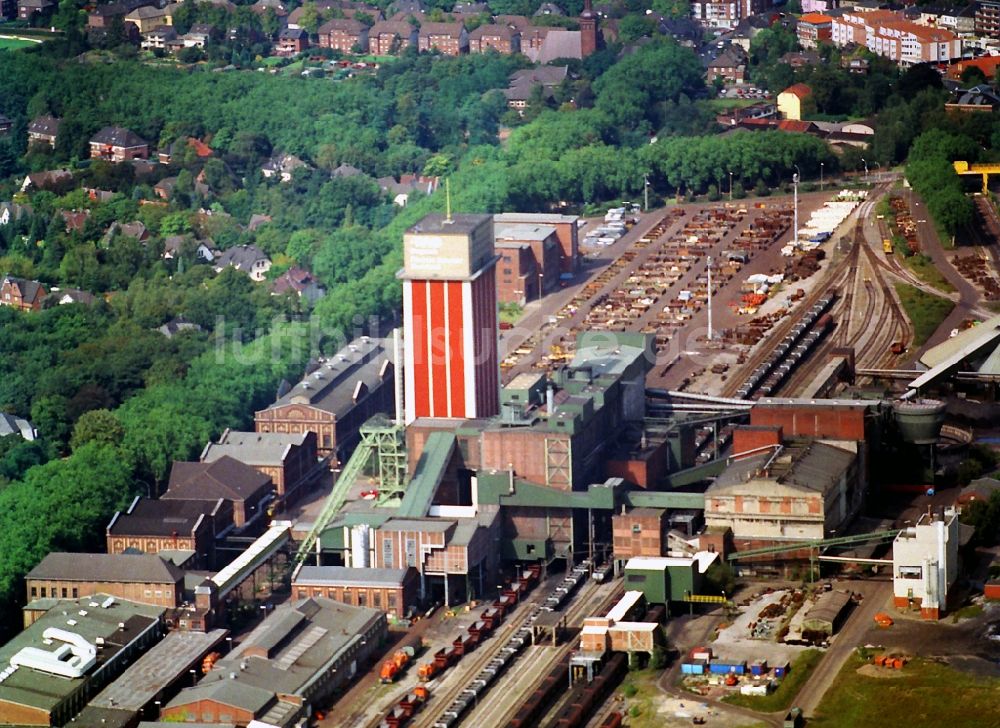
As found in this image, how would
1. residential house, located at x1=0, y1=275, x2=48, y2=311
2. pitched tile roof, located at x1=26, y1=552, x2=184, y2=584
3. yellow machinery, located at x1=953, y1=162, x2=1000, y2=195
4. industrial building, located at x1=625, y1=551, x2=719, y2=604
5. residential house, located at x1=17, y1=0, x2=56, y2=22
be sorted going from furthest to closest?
residential house, located at x1=17, y1=0, x2=56, y2=22 → yellow machinery, located at x1=953, y1=162, x2=1000, y2=195 → residential house, located at x1=0, y1=275, x2=48, y2=311 → industrial building, located at x1=625, y1=551, x2=719, y2=604 → pitched tile roof, located at x1=26, y1=552, x2=184, y2=584

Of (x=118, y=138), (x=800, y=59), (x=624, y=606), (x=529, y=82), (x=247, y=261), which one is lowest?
(x=624, y=606)

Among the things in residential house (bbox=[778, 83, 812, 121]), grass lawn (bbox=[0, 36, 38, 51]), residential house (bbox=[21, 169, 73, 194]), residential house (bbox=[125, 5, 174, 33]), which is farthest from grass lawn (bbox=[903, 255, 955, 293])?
residential house (bbox=[125, 5, 174, 33])

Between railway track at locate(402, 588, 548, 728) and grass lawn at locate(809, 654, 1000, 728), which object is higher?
grass lawn at locate(809, 654, 1000, 728)

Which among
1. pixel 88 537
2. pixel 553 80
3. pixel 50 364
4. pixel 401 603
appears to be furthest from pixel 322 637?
pixel 553 80

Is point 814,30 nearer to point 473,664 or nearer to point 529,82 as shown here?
point 529,82

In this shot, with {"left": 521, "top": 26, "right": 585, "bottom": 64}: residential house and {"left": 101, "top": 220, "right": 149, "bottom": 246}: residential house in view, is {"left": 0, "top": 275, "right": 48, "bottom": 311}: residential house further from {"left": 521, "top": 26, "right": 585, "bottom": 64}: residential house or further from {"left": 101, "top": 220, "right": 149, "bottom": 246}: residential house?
{"left": 521, "top": 26, "right": 585, "bottom": 64}: residential house

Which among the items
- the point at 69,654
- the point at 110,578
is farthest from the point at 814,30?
the point at 69,654

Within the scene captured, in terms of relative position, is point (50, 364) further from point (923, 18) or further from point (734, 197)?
point (923, 18)
